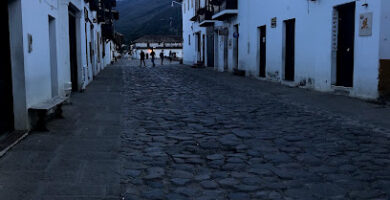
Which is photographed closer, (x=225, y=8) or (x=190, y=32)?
(x=225, y=8)

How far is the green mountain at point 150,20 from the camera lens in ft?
477

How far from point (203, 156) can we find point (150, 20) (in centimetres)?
16128

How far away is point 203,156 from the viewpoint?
5348 millimetres

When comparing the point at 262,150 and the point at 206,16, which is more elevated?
the point at 206,16

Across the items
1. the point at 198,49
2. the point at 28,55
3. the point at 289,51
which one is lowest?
the point at 28,55

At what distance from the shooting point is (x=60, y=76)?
10.1m

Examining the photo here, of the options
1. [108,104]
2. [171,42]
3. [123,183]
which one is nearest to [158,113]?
[108,104]

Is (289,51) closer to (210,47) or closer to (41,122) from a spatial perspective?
(41,122)

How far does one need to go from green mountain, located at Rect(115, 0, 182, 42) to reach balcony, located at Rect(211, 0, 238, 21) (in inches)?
4113

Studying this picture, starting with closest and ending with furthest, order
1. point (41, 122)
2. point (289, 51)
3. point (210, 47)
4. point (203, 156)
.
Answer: point (203, 156) → point (41, 122) → point (289, 51) → point (210, 47)

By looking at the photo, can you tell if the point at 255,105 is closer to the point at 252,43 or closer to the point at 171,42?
the point at 252,43

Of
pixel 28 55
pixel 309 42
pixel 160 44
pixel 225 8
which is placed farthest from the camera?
pixel 160 44

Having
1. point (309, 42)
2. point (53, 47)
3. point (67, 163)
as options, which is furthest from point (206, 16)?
point (67, 163)

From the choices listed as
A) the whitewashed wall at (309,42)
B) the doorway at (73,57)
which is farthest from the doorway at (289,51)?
the doorway at (73,57)
